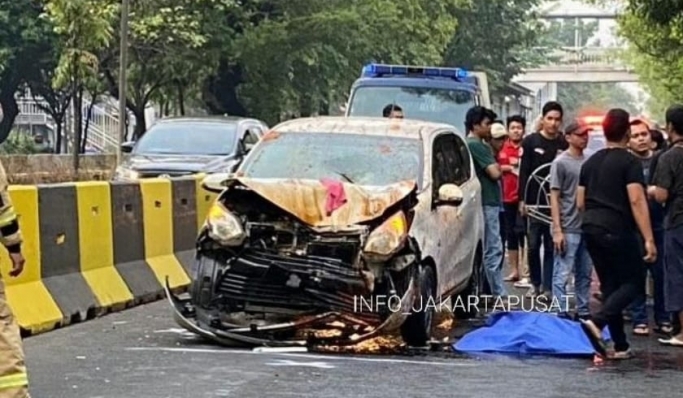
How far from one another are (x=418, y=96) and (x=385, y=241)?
1169 cm

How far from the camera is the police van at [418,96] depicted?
20.9 metres

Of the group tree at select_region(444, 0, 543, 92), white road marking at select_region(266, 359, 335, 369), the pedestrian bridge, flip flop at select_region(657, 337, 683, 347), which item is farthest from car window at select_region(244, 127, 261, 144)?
the pedestrian bridge

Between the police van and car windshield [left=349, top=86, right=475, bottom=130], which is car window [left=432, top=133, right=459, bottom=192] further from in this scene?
car windshield [left=349, top=86, right=475, bottom=130]

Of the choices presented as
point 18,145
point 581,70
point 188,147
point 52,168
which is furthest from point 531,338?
point 581,70

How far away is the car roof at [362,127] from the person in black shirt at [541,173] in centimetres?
215

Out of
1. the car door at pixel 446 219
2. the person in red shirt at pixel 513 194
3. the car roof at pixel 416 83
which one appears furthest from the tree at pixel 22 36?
the car door at pixel 446 219

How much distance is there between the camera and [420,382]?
8742 mm

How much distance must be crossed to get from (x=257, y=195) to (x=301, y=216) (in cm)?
34

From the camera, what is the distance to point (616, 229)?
9.86 meters

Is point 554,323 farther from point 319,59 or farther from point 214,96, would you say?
point 214,96

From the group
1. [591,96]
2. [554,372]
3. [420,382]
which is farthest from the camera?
[591,96]

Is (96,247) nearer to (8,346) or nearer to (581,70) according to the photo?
(8,346)

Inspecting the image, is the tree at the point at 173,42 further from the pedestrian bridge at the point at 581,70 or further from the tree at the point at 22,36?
the pedestrian bridge at the point at 581,70

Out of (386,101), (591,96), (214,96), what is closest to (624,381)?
(386,101)
